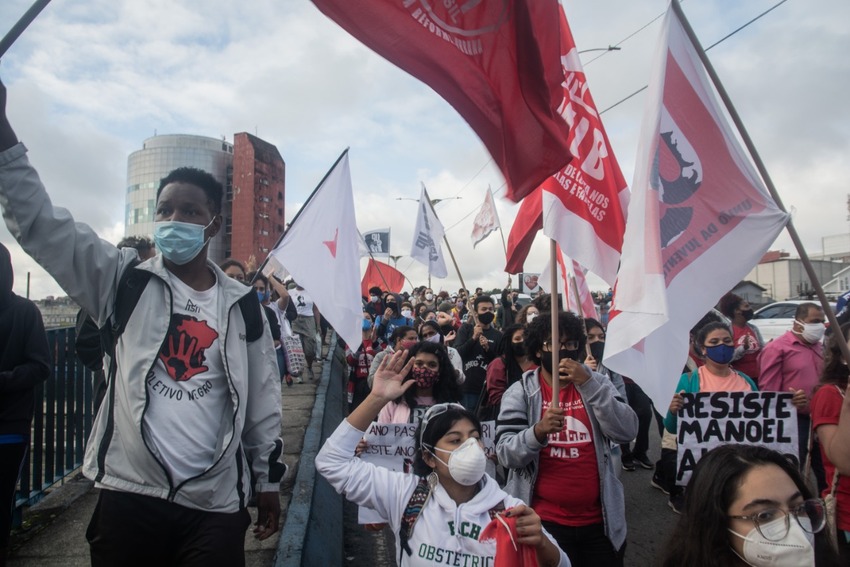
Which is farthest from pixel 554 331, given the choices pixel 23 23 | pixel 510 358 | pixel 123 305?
pixel 510 358

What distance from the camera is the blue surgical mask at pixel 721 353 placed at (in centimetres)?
452

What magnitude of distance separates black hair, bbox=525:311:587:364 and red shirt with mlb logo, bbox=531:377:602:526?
0.43 meters

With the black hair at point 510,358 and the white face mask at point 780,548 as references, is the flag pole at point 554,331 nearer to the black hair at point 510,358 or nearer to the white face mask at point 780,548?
the white face mask at point 780,548

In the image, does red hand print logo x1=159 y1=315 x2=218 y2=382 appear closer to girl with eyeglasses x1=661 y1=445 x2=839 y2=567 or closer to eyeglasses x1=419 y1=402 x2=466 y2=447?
eyeglasses x1=419 y1=402 x2=466 y2=447

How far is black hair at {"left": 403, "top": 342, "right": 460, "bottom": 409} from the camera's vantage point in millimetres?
4418

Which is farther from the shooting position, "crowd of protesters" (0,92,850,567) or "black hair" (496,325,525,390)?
"black hair" (496,325,525,390)

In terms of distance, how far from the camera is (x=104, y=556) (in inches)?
84.7

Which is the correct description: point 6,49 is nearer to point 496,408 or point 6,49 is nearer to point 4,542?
point 4,542

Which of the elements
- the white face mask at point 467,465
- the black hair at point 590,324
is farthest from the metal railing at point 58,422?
the black hair at point 590,324

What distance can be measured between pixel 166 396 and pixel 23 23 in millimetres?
1278

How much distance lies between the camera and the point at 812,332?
5.05m

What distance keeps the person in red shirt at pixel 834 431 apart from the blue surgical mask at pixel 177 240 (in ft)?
8.78

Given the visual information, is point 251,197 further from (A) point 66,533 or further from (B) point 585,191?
(B) point 585,191

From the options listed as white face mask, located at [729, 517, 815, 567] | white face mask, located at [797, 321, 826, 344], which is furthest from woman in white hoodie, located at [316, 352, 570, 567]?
white face mask, located at [797, 321, 826, 344]
